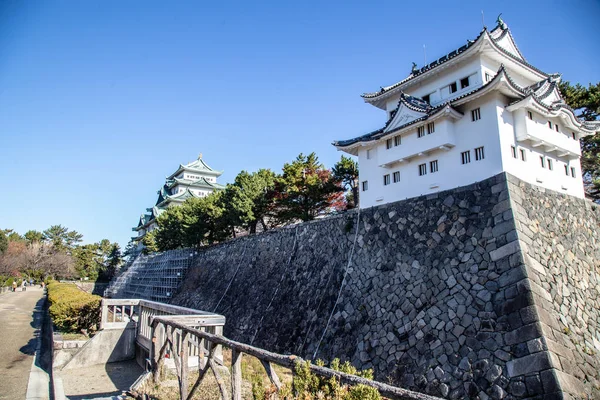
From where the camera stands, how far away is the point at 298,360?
316 cm

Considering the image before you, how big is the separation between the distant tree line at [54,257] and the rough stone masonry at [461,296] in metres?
47.1

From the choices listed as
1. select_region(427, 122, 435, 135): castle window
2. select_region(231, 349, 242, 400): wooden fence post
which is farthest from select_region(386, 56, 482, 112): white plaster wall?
select_region(231, 349, 242, 400): wooden fence post

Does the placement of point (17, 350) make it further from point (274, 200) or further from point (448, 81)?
point (448, 81)

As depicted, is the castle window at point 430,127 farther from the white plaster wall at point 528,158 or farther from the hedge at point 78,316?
the hedge at point 78,316

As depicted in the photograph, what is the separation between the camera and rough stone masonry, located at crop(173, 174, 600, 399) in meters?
7.16

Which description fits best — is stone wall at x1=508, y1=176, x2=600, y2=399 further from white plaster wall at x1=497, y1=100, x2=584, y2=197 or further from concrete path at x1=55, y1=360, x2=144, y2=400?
concrete path at x1=55, y1=360, x2=144, y2=400

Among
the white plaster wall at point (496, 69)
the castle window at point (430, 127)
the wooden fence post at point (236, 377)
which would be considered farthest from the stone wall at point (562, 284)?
the white plaster wall at point (496, 69)

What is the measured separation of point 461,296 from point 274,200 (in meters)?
18.0

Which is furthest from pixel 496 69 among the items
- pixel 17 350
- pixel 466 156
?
pixel 17 350

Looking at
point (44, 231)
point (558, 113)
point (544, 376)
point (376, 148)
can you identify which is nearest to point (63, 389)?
point (544, 376)

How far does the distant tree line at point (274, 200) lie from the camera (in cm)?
2336

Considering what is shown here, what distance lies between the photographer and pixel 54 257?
2178 inches

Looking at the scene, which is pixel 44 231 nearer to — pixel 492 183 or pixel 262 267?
pixel 262 267

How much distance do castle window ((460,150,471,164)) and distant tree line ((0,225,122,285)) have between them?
51664mm
